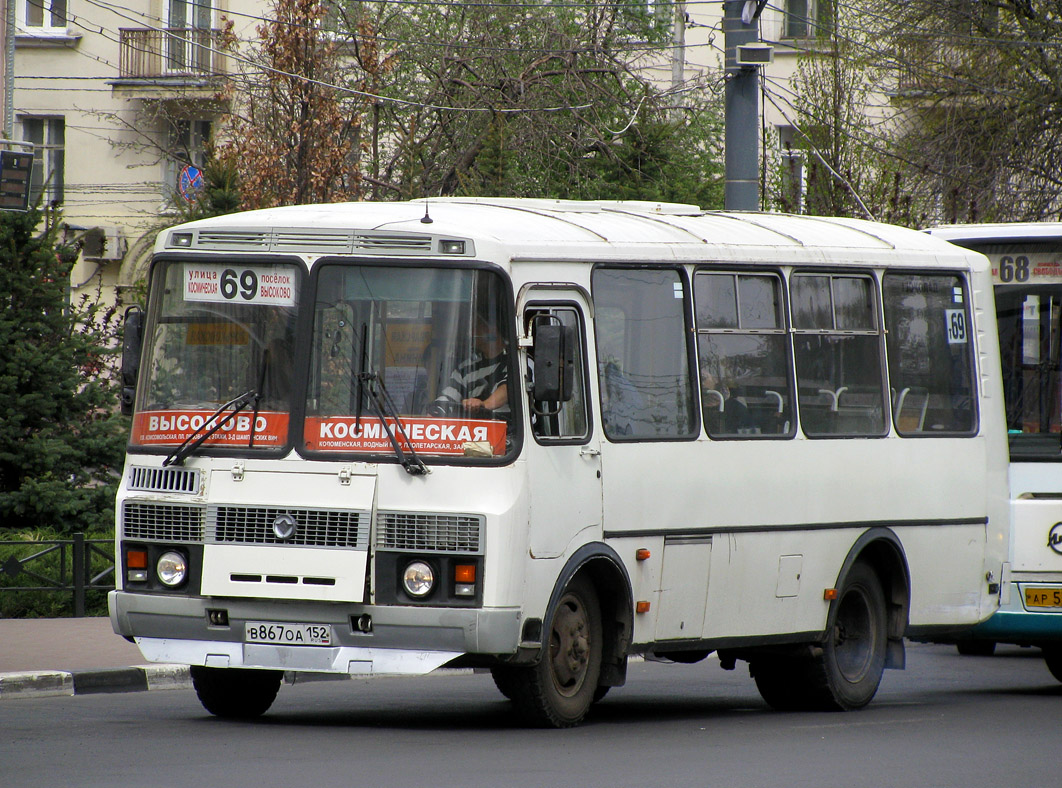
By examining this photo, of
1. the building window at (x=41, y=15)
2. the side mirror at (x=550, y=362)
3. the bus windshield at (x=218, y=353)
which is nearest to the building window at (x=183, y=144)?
the building window at (x=41, y=15)

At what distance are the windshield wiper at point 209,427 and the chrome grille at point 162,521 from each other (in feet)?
0.81

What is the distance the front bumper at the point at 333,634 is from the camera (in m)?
9.11

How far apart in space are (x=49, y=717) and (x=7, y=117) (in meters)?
9.59

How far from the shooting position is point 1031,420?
1290 centimetres

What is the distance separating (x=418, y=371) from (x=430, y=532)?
814 millimetres

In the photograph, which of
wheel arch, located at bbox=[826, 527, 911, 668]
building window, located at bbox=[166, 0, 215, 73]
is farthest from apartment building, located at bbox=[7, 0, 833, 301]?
wheel arch, located at bbox=[826, 527, 911, 668]

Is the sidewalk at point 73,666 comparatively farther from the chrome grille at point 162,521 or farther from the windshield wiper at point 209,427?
the windshield wiper at point 209,427

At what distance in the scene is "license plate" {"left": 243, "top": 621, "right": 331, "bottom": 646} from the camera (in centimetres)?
930

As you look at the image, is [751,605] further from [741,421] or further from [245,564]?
[245,564]

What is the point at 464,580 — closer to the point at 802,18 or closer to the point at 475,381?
the point at 475,381

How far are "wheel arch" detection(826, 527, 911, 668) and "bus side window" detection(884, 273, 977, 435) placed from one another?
0.72 metres

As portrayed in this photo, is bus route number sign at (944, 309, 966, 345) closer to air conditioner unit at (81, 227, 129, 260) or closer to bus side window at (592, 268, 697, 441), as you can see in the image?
bus side window at (592, 268, 697, 441)

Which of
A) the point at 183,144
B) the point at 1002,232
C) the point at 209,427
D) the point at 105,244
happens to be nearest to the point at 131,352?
the point at 209,427

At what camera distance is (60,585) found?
16.5 m
